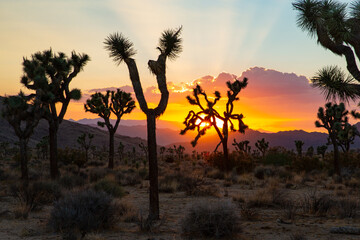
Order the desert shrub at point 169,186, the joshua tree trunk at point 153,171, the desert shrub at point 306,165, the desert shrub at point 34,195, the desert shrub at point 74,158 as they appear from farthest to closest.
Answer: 1. the desert shrub at point 74,158
2. the desert shrub at point 306,165
3. the desert shrub at point 169,186
4. the desert shrub at point 34,195
5. the joshua tree trunk at point 153,171

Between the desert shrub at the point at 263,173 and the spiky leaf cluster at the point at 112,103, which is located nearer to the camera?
the desert shrub at the point at 263,173

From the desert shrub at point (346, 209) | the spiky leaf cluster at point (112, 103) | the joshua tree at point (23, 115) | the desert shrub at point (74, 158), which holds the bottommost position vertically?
the desert shrub at point (346, 209)

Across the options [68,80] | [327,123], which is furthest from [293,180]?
[68,80]

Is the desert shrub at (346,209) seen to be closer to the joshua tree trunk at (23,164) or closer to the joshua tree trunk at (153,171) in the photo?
the joshua tree trunk at (153,171)

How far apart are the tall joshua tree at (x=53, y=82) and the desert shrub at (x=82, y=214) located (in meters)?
11.9

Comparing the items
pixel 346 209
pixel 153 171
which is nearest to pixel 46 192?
pixel 153 171

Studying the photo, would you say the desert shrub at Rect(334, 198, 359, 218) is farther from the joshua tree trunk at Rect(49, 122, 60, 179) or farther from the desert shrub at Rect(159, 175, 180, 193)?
the joshua tree trunk at Rect(49, 122, 60, 179)

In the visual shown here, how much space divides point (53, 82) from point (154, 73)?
1211 cm

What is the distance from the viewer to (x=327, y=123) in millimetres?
27812

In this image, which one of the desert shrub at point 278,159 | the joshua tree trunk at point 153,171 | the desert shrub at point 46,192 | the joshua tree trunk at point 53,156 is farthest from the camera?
the desert shrub at point 278,159

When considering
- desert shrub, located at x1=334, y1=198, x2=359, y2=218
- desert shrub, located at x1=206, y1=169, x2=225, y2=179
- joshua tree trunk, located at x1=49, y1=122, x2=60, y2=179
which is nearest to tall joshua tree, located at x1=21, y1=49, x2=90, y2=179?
joshua tree trunk, located at x1=49, y1=122, x2=60, y2=179

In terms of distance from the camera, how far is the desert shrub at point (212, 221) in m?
7.96

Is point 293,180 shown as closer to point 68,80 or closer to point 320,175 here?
point 320,175

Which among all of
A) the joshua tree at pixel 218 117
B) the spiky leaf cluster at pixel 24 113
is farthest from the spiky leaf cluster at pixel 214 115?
the spiky leaf cluster at pixel 24 113
